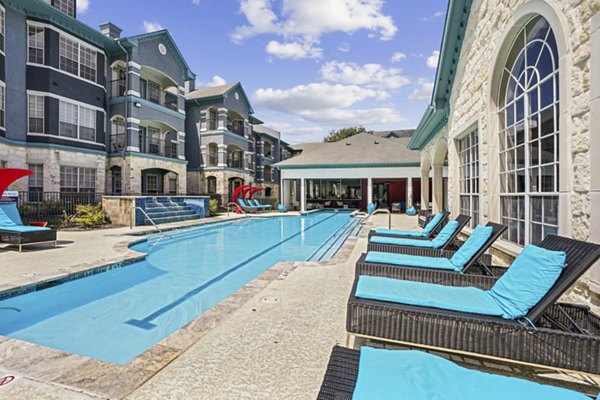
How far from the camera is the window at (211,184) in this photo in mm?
27319

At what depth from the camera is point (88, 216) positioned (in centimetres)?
1328

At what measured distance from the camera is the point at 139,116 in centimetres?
1938

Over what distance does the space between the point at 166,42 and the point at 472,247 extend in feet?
77.1

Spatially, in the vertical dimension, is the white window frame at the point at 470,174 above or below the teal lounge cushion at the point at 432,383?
above

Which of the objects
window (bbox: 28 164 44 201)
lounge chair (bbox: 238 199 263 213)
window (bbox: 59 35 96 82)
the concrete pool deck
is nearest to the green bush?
window (bbox: 28 164 44 201)

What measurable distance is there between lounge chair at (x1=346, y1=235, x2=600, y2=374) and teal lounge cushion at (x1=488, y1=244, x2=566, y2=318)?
0.01m

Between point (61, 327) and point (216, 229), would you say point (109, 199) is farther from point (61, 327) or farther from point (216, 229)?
point (61, 327)

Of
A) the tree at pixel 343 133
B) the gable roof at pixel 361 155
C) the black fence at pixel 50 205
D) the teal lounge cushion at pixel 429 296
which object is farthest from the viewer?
the tree at pixel 343 133

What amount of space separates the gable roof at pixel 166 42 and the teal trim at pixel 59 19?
803 mm

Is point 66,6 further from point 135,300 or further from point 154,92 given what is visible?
point 135,300

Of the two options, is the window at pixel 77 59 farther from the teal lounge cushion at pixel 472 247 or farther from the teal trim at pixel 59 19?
the teal lounge cushion at pixel 472 247

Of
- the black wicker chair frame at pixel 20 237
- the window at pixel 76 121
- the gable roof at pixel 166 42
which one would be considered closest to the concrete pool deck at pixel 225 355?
the black wicker chair frame at pixel 20 237

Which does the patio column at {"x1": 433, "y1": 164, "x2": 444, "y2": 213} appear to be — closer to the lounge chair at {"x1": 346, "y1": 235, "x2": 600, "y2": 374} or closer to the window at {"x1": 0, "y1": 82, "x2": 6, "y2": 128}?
the lounge chair at {"x1": 346, "y1": 235, "x2": 600, "y2": 374}

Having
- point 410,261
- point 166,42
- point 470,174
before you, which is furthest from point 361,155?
point 410,261
